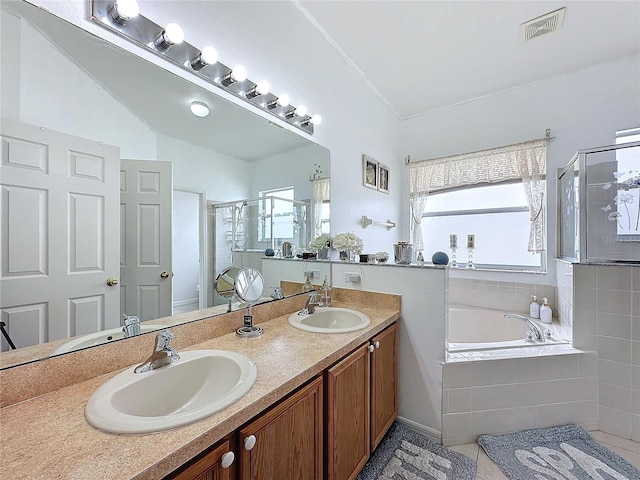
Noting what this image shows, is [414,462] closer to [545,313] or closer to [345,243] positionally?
[345,243]

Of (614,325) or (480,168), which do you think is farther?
(480,168)

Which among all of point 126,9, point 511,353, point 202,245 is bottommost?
point 511,353

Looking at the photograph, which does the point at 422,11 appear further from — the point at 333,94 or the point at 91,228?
the point at 91,228

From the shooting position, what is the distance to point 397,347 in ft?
5.76

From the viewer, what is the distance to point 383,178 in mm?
2990

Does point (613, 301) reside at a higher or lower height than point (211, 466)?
higher

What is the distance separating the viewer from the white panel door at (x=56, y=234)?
79 cm

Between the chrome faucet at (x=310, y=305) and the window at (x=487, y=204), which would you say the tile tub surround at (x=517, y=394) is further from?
the window at (x=487, y=204)

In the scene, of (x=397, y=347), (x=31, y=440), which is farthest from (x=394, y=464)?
(x=31, y=440)

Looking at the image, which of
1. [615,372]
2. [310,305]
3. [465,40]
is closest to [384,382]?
[310,305]

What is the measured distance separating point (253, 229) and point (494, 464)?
6.19 feet

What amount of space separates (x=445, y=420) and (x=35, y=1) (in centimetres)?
263

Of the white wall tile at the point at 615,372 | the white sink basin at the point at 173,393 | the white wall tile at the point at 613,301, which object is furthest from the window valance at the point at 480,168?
the white sink basin at the point at 173,393

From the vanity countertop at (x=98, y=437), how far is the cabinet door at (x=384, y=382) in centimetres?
62
